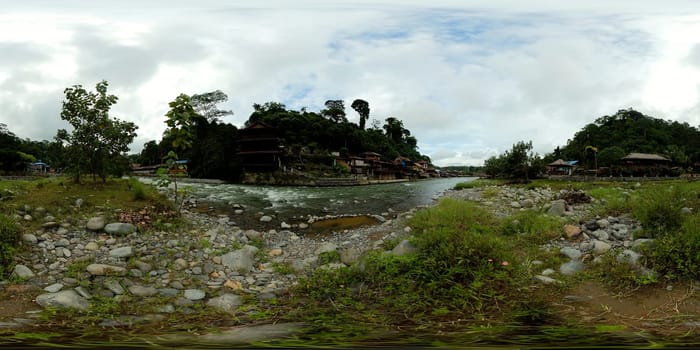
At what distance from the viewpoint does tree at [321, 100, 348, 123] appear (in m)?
82.6

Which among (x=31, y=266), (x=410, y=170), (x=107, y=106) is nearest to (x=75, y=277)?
(x=31, y=266)

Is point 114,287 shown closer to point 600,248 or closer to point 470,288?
point 470,288

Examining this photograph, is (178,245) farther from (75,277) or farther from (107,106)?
(107,106)

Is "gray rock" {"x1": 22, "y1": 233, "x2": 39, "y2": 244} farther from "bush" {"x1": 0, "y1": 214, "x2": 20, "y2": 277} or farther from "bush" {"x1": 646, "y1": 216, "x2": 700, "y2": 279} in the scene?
"bush" {"x1": 646, "y1": 216, "x2": 700, "y2": 279}

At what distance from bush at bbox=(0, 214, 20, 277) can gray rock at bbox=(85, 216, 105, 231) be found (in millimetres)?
1245

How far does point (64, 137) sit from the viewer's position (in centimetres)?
1065

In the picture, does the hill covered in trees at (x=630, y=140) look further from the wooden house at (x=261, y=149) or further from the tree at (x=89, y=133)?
the tree at (x=89, y=133)

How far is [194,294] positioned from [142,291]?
595 mm

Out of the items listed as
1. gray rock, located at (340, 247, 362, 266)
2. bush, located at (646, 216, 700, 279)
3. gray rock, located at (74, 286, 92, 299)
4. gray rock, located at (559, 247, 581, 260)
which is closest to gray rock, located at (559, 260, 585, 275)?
gray rock, located at (559, 247, 581, 260)

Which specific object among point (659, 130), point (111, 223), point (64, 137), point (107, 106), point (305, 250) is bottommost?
point (305, 250)

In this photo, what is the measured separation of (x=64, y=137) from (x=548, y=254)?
42.5 feet

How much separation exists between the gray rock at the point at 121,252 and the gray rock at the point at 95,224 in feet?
4.54

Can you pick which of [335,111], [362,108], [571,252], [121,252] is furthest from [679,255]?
[362,108]

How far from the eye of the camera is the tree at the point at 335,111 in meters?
82.6
